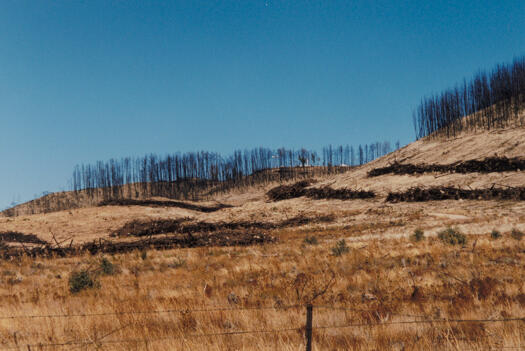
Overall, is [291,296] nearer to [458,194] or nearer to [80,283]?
[80,283]

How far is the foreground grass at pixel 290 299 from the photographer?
595 cm

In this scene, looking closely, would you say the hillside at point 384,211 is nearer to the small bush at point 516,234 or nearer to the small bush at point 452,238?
the small bush at point 516,234

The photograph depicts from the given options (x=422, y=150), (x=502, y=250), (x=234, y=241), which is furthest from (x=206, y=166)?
(x=502, y=250)

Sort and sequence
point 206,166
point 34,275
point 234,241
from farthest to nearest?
point 206,166 < point 234,241 < point 34,275

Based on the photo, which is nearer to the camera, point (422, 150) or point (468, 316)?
point (468, 316)

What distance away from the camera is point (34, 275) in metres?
13.3

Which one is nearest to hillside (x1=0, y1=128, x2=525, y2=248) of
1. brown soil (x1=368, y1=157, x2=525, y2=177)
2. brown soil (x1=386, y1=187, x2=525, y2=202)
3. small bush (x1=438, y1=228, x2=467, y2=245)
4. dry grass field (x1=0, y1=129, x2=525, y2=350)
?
dry grass field (x1=0, y1=129, x2=525, y2=350)

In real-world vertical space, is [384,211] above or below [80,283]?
above

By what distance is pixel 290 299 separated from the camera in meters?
8.49

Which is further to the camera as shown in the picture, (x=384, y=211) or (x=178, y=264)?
(x=384, y=211)

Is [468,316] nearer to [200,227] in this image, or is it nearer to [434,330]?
[434,330]

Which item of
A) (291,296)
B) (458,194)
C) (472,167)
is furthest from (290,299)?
(472,167)

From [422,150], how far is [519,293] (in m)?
48.4

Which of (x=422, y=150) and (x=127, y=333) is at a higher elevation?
(x=422, y=150)
